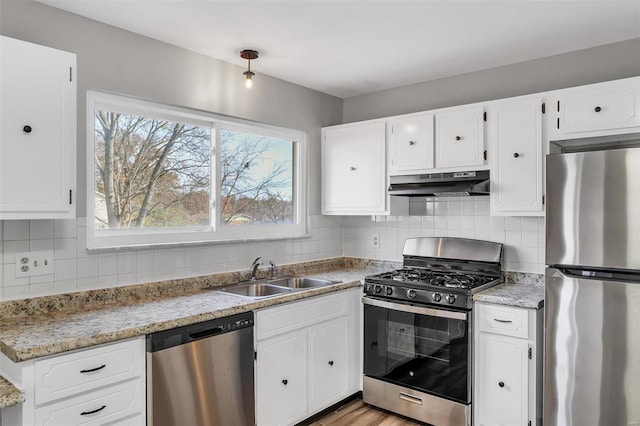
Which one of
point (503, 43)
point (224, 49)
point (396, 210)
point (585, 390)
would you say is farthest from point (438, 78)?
point (585, 390)

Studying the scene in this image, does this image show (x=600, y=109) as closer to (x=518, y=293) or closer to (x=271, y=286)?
(x=518, y=293)

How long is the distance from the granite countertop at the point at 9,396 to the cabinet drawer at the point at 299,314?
1192 millimetres

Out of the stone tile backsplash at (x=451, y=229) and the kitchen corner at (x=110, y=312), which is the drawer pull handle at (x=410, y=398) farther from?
the stone tile backsplash at (x=451, y=229)

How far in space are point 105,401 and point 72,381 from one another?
185 millimetres

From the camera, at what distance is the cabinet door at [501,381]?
2600 mm

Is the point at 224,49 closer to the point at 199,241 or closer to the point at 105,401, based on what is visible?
the point at 199,241

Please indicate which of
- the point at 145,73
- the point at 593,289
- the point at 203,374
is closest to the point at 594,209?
the point at 593,289

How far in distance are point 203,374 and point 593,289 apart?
2.04m

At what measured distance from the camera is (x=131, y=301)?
2537 millimetres

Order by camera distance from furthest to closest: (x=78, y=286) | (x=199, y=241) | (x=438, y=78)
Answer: (x=438, y=78)
(x=199, y=241)
(x=78, y=286)

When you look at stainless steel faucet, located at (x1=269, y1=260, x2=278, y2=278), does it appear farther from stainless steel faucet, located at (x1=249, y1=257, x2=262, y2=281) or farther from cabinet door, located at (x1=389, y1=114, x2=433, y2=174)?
cabinet door, located at (x1=389, y1=114, x2=433, y2=174)

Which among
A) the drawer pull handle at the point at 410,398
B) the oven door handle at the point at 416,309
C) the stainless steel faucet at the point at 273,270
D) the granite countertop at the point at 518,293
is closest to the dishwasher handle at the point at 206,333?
the stainless steel faucet at the point at 273,270

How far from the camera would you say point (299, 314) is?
283cm

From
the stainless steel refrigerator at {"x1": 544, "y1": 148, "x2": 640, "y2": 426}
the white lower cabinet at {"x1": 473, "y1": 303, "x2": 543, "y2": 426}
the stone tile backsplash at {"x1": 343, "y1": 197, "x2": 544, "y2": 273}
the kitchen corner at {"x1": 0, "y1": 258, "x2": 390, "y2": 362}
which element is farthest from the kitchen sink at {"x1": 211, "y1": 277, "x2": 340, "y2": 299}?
the stainless steel refrigerator at {"x1": 544, "y1": 148, "x2": 640, "y2": 426}
